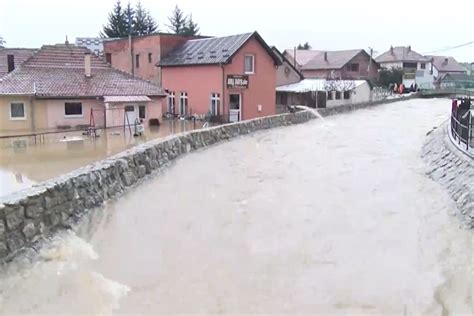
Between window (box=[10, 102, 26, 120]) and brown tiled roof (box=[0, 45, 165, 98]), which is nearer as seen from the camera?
window (box=[10, 102, 26, 120])

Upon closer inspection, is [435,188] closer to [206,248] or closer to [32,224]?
[206,248]

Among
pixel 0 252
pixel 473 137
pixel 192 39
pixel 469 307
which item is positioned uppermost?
pixel 192 39

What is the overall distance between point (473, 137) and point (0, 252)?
37.3 feet

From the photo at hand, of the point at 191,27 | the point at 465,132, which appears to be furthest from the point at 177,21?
the point at 465,132

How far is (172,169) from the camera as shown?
13969 millimetres

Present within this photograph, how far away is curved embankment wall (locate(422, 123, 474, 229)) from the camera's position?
9.44m

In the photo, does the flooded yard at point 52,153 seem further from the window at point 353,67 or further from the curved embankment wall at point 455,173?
the window at point 353,67

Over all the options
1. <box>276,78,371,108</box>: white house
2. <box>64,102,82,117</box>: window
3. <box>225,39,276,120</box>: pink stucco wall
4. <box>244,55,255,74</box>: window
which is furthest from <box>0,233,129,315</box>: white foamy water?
<box>276,78,371,108</box>: white house

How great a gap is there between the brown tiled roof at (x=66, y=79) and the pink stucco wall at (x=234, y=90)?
11.3ft

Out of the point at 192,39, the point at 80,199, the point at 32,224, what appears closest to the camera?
the point at 32,224

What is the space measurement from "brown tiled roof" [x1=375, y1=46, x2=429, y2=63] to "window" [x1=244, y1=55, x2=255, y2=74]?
1962 inches

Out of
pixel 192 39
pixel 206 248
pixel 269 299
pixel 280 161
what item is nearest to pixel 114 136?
pixel 280 161

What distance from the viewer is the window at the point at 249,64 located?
32.2m

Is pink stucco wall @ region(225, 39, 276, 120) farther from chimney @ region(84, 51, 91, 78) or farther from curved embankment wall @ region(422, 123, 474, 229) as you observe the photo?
curved embankment wall @ region(422, 123, 474, 229)
